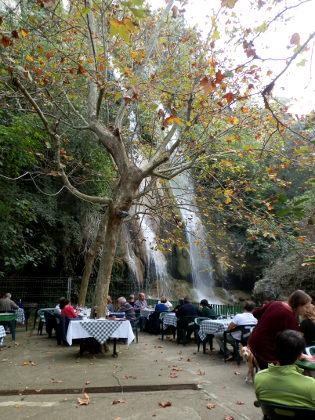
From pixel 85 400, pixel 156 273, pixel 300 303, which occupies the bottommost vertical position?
pixel 85 400

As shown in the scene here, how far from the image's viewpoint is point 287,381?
91.4 inches

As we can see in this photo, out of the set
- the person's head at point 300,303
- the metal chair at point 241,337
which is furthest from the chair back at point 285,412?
the metal chair at point 241,337

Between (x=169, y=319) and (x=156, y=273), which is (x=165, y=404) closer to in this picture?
(x=169, y=319)

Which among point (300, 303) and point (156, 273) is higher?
point (156, 273)

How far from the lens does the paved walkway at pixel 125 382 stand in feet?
13.7

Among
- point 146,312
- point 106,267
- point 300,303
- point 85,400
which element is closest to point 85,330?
point 106,267

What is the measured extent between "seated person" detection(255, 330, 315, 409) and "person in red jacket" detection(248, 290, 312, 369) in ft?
2.79

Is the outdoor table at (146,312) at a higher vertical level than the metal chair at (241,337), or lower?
higher

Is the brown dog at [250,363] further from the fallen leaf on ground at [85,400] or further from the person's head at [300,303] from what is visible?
the fallen leaf on ground at [85,400]

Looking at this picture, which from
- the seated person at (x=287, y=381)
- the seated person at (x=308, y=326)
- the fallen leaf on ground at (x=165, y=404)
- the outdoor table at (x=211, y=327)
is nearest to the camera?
the seated person at (x=287, y=381)

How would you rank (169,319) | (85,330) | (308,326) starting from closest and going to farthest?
(308,326) < (85,330) < (169,319)

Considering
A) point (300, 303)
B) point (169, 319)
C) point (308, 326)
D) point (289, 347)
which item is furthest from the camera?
point (169, 319)

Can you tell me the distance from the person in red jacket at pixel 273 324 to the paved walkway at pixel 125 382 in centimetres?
105

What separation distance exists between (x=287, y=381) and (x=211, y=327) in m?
5.80
